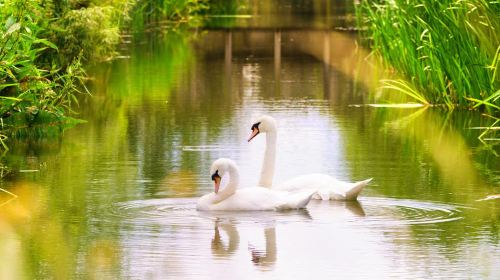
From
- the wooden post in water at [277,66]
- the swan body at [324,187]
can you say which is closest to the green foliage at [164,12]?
the wooden post in water at [277,66]

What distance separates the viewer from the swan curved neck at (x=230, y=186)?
10.6m

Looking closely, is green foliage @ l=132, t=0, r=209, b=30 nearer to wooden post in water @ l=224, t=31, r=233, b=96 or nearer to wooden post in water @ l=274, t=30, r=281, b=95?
wooden post in water @ l=224, t=31, r=233, b=96

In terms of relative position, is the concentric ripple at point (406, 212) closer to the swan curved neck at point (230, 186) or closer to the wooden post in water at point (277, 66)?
the swan curved neck at point (230, 186)

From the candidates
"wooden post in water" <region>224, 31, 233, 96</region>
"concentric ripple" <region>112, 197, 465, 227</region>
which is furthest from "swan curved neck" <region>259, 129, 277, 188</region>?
"wooden post in water" <region>224, 31, 233, 96</region>

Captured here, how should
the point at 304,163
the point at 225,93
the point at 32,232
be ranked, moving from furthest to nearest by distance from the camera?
the point at 225,93 → the point at 304,163 → the point at 32,232

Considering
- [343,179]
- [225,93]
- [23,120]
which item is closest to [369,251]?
[343,179]

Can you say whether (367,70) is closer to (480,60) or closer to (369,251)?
(480,60)

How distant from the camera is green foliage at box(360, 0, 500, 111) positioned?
16.7 meters

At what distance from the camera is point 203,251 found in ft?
30.2

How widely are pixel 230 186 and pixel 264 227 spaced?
0.67 metres

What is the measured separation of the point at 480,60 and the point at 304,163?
4125 millimetres

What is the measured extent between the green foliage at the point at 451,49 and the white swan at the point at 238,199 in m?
4.96

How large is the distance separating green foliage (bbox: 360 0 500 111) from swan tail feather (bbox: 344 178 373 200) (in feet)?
14.2

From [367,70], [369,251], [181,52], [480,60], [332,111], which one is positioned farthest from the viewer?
[181,52]
